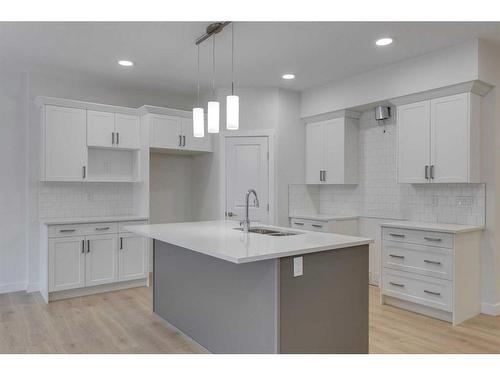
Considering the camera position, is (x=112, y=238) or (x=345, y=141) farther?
(x=345, y=141)

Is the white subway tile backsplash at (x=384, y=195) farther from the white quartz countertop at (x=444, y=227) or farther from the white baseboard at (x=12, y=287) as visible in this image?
the white baseboard at (x=12, y=287)

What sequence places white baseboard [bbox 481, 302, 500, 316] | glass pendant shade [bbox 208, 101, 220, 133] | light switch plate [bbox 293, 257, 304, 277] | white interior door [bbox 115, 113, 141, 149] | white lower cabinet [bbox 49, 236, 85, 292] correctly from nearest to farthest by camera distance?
light switch plate [bbox 293, 257, 304, 277] < glass pendant shade [bbox 208, 101, 220, 133] < white baseboard [bbox 481, 302, 500, 316] < white lower cabinet [bbox 49, 236, 85, 292] < white interior door [bbox 115, 113, 141, 149]

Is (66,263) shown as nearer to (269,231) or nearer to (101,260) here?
(101,260)

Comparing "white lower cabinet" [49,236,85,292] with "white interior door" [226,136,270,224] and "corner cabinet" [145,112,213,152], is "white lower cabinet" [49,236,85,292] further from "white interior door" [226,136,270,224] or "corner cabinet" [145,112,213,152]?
"white interior door" [226,136,270,224]

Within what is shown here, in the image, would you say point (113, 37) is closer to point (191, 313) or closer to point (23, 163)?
point (23, 163)

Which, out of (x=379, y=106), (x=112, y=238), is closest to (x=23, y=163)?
(x=112, y=238)

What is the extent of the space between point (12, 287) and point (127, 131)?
7.70 feet

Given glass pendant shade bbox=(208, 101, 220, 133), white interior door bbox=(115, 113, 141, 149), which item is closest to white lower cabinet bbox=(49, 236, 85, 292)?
white interior door bbox=(115, 113, 141, 149)

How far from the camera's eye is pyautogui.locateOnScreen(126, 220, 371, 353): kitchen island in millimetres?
2381

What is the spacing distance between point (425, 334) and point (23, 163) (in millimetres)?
4760

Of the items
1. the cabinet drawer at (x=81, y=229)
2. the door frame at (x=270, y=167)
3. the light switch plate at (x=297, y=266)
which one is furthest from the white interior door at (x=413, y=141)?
the cabinet drawer at (x=81, y=229)

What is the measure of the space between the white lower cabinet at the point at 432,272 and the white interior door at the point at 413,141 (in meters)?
0.65

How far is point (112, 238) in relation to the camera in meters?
4.67

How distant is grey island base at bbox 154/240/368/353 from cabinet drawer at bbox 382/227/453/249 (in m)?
1.29
